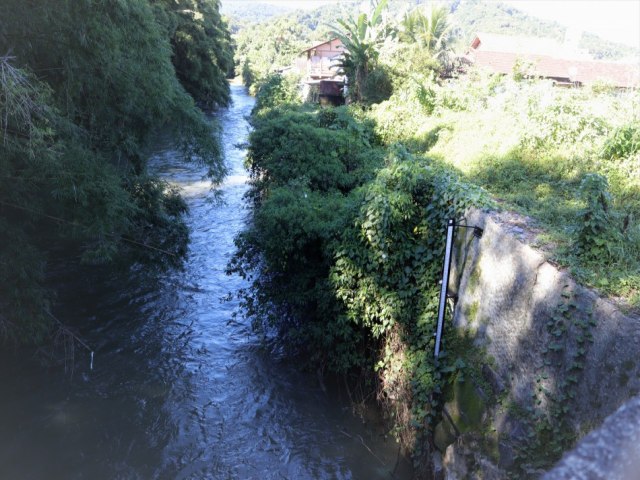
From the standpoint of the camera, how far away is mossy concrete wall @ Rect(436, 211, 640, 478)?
380 cm

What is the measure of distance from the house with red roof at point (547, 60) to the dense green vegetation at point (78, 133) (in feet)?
65.2

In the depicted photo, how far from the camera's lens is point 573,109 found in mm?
7883

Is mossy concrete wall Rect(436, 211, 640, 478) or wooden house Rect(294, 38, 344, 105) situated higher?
wooden house Rect(294, 38, 344, 105)

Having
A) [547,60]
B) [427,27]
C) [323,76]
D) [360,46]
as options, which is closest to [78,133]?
[360,46]

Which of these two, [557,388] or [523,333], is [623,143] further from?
[557,388]

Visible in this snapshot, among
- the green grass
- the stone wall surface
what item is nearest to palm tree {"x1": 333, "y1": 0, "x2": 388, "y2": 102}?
the green grass

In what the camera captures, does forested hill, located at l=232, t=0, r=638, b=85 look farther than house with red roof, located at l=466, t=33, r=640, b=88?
Yes

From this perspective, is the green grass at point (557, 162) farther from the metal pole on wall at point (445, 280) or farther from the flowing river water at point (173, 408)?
the flowing river water at point (173, 408)

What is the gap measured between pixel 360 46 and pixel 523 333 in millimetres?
15804

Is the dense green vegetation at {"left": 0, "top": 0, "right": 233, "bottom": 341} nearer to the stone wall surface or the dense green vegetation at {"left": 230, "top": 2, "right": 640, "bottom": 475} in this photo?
the dense green vegetation at {"left": 230, "top": 2, "right": 640, "bottom": 475}

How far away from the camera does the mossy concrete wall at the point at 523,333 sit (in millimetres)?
3797

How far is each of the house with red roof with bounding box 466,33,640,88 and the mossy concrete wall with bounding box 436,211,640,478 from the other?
21.6 m

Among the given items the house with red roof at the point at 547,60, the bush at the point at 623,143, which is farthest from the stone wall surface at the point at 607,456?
the house with red roof at the point at 547,60

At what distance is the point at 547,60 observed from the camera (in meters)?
31.0
